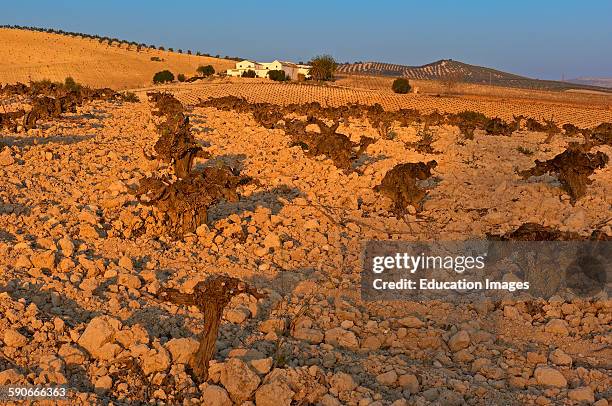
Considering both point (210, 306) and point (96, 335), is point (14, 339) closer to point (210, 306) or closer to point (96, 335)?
point (96, 335)

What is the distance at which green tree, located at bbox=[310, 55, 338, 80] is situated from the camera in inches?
2324

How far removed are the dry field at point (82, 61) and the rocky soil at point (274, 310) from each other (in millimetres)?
47117

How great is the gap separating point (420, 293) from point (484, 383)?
1608 mm

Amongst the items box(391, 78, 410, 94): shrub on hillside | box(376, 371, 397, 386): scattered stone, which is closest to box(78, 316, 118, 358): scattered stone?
box(376, 371, 397, 386): scattered stone

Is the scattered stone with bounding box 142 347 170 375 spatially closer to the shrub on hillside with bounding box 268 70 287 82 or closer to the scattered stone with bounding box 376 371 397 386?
the scattered stone with bounding box 376 371 397 386

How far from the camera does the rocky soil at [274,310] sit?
3719 millimetres

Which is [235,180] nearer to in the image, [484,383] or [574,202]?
[484,383]

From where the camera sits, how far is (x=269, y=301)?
5.03 m

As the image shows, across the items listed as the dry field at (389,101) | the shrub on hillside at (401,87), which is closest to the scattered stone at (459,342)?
the dry field at (389,101)

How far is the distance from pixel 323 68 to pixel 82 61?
27.5m

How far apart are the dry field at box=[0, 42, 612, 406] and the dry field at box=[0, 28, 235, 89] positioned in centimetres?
4634

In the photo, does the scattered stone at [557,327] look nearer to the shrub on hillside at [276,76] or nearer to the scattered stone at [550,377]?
the scattered stone at [550,377]

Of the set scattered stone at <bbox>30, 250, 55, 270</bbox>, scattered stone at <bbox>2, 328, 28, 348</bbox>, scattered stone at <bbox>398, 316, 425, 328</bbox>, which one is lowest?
scattered stone at <bbox>398, 316, 425, 328</bbox>

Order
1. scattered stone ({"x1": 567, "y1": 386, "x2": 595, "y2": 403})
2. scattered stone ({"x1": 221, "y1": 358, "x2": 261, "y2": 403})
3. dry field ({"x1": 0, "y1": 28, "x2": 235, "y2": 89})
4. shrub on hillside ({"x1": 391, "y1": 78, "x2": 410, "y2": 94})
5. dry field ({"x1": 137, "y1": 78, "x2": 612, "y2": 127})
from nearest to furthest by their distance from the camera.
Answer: scattered stone ({"x1": 221, "y1": 358, "x2": 261, "y2": 403}) → scattered stone ({"x1": 567, "y1": 386, "x2": 595, "y2": 403}) → dry field ({"x1": 137, "y1": 78, "x2": 612, "y2": 127}) → shrub on hillside ({"x1": 391, "y1": 78, "x2": 410, "y2": 94}) → dry field ({"x1": 0, "y1": 28, "x2": 235, "y2": 89})
